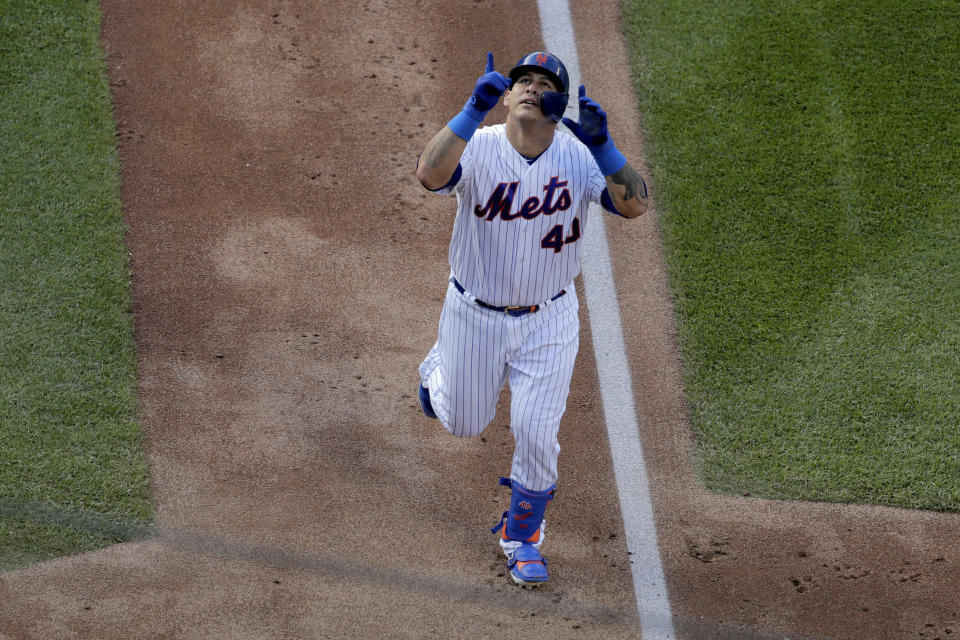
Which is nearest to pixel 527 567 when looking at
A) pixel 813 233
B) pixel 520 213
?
pixel 520 213

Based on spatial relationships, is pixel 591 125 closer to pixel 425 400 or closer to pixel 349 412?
pixel 425 400

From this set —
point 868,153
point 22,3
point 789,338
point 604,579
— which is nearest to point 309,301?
point 604,579

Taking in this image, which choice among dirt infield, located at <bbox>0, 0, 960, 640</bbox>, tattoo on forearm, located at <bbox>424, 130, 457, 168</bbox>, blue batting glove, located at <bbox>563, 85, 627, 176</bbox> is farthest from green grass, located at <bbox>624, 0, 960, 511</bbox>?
tattoo on forearm, located at <bbox>424, 130, 457, 168</bbox>

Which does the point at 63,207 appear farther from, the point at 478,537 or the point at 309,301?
the point at 478,537

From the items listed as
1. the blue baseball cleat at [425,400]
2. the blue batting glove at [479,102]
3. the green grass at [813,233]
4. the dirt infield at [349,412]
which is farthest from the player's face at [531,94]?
the green grass at [813,233]

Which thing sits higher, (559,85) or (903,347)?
(559,85)

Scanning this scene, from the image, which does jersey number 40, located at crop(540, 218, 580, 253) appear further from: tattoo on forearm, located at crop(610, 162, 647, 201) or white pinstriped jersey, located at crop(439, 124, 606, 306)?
tattoo on forearm, located at crop(610, 162, 647, 201)
